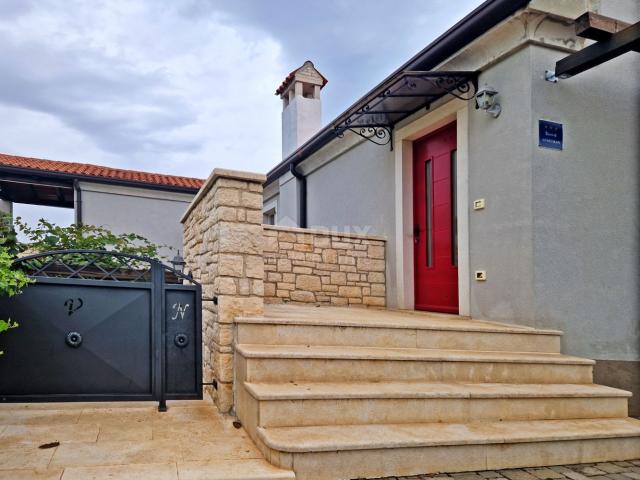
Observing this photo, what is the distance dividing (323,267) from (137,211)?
7.68 meters

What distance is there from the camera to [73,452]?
2.60m

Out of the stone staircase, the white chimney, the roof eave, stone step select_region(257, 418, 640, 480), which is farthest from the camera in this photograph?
the white chimney

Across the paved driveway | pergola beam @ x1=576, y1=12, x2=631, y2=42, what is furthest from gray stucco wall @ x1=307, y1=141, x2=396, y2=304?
the paved driveway

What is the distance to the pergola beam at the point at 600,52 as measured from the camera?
379 cm

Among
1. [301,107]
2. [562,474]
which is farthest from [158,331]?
[301,107]

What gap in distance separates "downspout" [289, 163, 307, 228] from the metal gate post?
600cm

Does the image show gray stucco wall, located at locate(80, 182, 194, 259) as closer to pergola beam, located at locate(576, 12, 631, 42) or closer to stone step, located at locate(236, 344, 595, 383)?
stone step, located at locate(236, 344, 595, 383)

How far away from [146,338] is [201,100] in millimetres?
9500

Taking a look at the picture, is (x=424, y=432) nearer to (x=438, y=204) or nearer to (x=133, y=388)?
(x=133, y=388)

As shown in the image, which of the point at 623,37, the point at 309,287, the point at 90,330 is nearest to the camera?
the point at 90,330

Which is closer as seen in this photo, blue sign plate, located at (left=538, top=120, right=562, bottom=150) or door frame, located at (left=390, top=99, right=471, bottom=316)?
blue sign plate, located at (left=538, top=120, right=562, bottom=150)

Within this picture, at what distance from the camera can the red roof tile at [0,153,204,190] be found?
11077 mm

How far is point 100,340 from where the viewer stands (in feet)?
11.4

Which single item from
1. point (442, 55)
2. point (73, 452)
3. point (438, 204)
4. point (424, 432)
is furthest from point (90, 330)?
point (442, 55)
